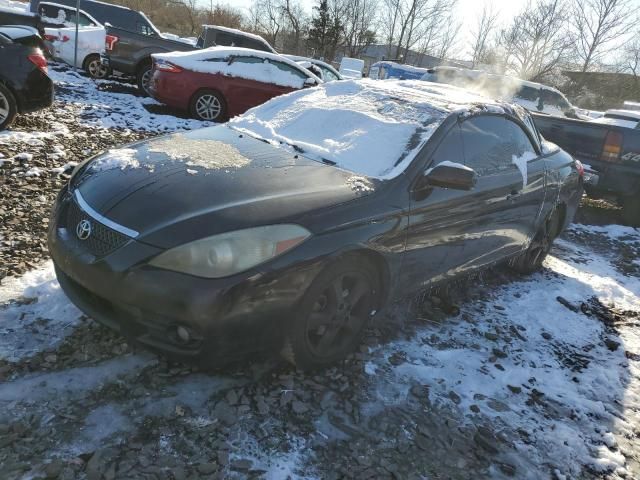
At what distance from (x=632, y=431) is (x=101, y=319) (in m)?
3.04

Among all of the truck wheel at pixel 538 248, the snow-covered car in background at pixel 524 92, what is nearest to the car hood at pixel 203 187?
the truck wheel at pixel 538 248

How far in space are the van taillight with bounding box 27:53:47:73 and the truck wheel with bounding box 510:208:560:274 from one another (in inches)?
237

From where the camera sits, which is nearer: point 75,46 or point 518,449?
point 518,449

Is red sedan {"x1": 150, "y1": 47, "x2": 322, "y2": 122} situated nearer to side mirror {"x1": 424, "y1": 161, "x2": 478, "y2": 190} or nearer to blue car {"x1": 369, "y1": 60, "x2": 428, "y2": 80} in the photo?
side mirror {"x1": 424, "y1": 161, "x2": 478, "y2": 190}

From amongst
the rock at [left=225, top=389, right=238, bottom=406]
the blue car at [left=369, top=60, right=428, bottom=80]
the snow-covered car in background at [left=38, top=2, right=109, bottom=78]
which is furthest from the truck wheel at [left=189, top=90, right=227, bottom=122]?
the blue car at [left=369, top=60, right=428, bottom=80]

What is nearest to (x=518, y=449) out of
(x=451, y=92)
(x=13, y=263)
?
(x=451, y=92)

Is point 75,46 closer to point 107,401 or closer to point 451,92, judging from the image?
point 451,92

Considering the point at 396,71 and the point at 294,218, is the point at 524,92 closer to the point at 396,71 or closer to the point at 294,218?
the point at 396,71

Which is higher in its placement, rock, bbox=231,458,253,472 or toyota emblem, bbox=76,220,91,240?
toyota emblem, bbox=76,220,91,240

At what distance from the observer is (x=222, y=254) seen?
2227mm

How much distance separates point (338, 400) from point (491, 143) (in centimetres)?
227

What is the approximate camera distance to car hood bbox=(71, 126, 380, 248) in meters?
2.32

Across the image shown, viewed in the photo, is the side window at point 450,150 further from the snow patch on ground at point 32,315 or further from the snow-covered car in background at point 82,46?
the snow-covered car in background at point 82,46

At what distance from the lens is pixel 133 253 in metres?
2.24
